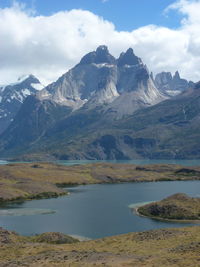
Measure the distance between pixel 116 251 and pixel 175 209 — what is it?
59361mm

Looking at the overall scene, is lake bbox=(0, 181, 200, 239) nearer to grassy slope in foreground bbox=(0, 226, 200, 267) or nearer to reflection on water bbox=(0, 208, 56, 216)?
reflection on water bbox=(0, 208, 56, 216)

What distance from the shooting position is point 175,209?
139000 mm

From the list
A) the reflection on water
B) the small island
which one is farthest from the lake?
the small island

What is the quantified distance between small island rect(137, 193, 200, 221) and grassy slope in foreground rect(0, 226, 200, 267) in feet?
100.0

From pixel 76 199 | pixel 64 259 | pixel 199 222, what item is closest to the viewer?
pixel 64 259

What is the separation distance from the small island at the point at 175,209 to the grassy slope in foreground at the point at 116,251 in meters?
30.5

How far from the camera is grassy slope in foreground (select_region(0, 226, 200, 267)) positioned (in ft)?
233

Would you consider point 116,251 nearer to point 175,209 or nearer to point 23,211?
point 175,209

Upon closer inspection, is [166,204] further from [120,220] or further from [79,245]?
[79,245]

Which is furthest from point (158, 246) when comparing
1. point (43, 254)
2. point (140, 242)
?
point (43, 254)

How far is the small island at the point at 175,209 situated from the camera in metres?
134

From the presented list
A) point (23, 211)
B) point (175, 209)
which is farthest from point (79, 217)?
point (175, 209)

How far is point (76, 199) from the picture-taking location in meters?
188

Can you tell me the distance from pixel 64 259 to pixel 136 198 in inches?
4639
